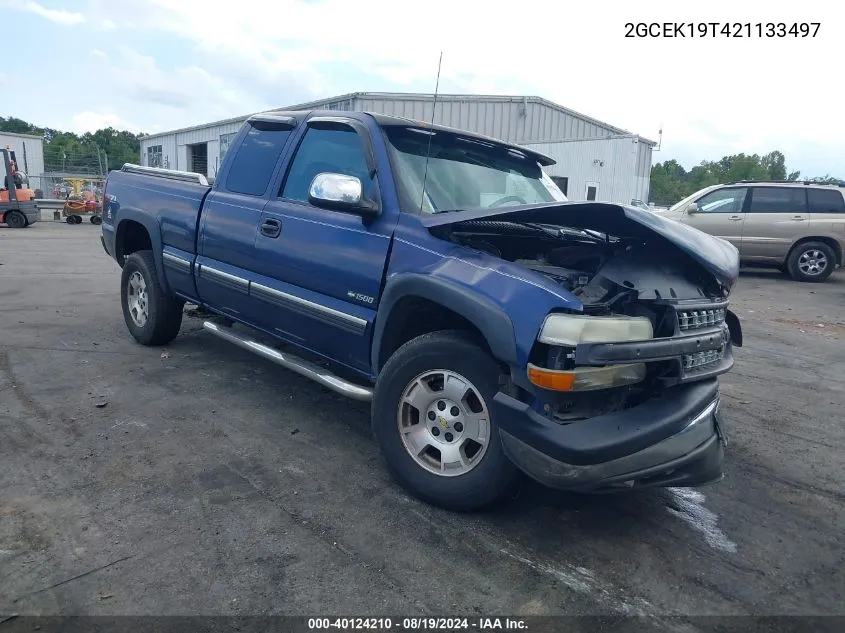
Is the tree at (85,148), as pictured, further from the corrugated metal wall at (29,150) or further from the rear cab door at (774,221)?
the rear cab door at (774,221)

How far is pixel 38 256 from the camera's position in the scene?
13.2 meters

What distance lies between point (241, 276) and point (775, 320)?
741cm

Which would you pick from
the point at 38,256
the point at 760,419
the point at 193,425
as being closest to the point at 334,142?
the point at 193,425

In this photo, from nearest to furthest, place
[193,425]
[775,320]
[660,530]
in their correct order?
[660,530] < [193,425] < [775,320]

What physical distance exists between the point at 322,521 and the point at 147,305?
357cm

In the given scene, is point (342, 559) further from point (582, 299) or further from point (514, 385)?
point (582, 299)

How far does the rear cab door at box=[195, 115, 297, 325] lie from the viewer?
4.60 meters

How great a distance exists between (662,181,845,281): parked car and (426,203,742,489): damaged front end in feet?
33.5

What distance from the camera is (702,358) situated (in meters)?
3.13

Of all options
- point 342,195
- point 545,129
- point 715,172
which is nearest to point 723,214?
point 342,195

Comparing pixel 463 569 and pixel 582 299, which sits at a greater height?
pixel 582 299

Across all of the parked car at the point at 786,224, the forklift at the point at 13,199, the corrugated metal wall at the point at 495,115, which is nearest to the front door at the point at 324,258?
the parked car at the point at 786,224

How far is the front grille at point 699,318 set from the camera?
9.98 ft

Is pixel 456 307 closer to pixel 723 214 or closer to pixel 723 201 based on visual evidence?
pixel 723 214
